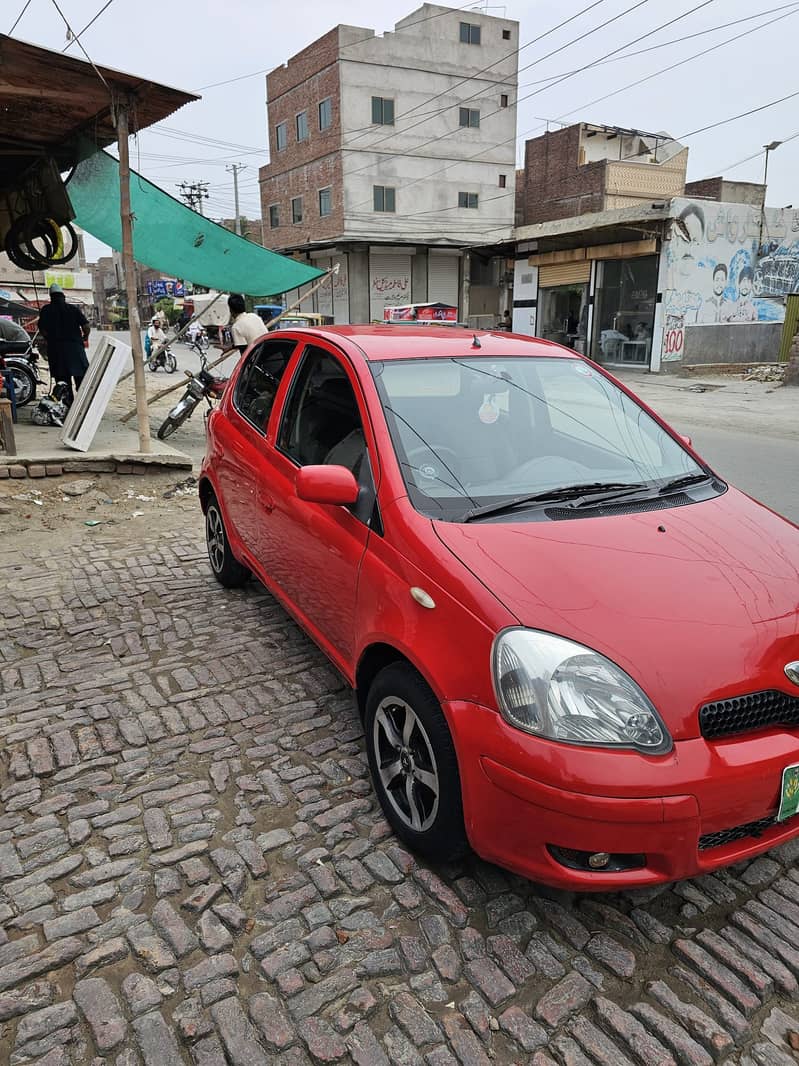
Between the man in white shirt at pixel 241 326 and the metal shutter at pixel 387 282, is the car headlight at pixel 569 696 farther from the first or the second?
the metal shutter at pixel 387 282

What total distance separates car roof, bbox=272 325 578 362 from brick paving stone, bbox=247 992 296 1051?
243cm

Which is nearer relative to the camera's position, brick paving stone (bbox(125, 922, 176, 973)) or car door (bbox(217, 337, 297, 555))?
brick paving stone (bbox(125, 922, 176, 973))

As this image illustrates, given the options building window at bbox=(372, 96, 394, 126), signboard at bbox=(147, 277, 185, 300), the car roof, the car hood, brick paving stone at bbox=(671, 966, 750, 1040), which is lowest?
brick paving stone at bbox=(671, 966, 750, 1040)

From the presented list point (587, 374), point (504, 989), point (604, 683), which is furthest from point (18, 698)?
point (587, 374)

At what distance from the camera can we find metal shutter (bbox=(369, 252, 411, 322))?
37.5 meters

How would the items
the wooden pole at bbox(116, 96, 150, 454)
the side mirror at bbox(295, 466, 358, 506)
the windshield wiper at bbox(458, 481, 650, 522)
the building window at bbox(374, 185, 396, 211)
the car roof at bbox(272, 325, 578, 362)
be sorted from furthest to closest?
the building window at bbox(374, 185, 396, 211) < the wooden pole at bbox(116, 96, 150, 454) < the car roof at bbox(272, 325, 578, 362) < the side mirror at bbox(295, 466, 358, 506) < the windshield wiper at bbox(458, 481, 650, 522)

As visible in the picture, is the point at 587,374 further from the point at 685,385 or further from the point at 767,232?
the point at 767,232

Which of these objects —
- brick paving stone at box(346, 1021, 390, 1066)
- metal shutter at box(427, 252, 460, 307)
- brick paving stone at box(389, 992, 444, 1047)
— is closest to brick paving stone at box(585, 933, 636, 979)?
brick paving stone at box(389, 992, 444, 1047)

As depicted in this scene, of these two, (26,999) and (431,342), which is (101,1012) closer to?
(26,999)

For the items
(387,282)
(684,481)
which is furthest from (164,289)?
(684,481)

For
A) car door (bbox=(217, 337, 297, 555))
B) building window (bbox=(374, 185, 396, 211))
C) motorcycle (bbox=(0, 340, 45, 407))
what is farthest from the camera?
building window (bbox=(374, 185, 396, 211))

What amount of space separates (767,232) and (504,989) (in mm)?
27880

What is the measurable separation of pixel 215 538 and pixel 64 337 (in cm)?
743

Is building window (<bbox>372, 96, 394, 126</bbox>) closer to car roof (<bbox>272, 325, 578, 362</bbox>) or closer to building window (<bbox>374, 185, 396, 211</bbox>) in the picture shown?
building window (<bbox>374, 185, 396, 211</bbox>)
